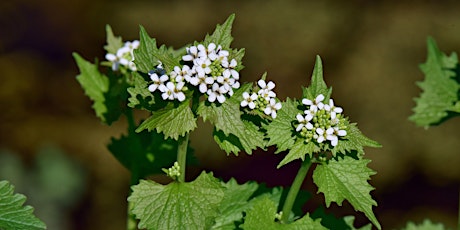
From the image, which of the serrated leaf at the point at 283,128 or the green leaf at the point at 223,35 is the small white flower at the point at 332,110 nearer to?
the serrated leaf at the point at 283,128

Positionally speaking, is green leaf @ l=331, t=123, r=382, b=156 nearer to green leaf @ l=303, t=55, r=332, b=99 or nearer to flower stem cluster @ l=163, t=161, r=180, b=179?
green leaf @ l=303, t=55, r=332, b=99

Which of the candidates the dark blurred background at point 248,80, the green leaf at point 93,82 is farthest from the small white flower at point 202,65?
the dark blurred background at point 248,80

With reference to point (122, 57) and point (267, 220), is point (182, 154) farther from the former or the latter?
point (122, 57)

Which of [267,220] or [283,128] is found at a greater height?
[283,128]

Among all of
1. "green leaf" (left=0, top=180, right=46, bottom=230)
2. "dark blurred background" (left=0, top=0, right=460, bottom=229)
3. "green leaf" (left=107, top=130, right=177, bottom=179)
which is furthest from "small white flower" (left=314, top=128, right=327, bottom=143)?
"dark blurred background" (left=0, top=0, right=460, bottom=229)

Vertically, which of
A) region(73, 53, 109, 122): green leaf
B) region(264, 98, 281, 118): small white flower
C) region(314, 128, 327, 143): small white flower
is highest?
region(73, 53, 109, 122): green leaf

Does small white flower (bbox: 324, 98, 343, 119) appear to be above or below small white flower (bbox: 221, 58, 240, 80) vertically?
below

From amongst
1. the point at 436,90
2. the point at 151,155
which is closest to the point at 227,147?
the point at 151,155
